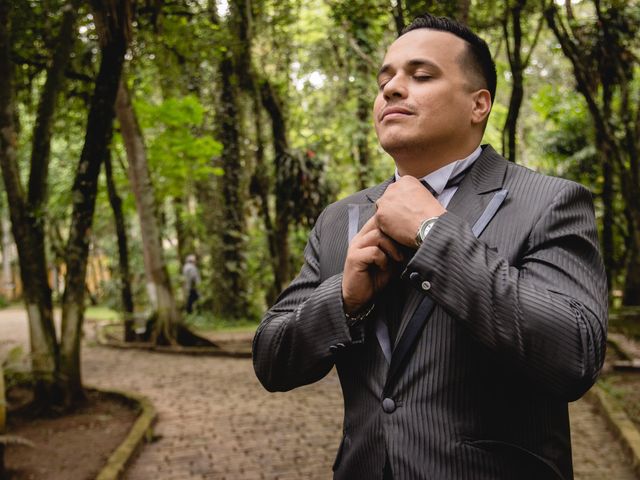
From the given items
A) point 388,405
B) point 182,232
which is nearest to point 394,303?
point 388,405

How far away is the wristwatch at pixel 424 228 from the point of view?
1.75 meters

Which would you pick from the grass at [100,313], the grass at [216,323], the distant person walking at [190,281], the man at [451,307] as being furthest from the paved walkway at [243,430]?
the grass at [100,313]

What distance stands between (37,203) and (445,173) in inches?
283

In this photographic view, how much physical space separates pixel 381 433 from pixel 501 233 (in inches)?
24.3

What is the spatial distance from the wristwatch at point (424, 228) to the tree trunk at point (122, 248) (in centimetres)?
1285

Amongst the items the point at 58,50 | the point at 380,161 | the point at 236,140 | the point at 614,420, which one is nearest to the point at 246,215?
the point at 236,140

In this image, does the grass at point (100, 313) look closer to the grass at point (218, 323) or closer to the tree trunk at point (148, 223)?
the grass at point (218, 323)

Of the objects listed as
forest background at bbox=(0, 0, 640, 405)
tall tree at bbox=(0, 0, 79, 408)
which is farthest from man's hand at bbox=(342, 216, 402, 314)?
tall tree at bbox=(0, 0, 79, 408)

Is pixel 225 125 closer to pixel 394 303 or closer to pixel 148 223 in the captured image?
pixel 148 223

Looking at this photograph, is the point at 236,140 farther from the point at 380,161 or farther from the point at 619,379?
the point at 619,379

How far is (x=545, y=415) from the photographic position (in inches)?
72.4

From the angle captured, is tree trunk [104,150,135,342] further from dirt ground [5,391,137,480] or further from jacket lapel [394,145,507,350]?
jacket lapel [394,145,507,350]

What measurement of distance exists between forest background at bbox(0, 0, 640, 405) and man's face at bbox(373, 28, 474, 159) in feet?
20.8

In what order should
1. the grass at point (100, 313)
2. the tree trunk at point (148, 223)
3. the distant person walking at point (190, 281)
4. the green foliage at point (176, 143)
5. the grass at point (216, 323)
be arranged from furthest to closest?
the grass at point (100, 313), the distant person walking at point (190, 281), the grass at point (216, 323), the green foliage at point (176, 143), the tree trunk at point (148, 223)
